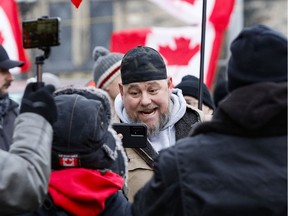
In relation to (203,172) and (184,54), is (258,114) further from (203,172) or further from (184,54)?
(184,54)

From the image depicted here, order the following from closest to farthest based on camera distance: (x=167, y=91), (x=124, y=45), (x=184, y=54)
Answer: (x=167, y=91), (x=184, y=54), (x=124, y=45)

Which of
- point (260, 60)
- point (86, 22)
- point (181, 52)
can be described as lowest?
point (86, 22)

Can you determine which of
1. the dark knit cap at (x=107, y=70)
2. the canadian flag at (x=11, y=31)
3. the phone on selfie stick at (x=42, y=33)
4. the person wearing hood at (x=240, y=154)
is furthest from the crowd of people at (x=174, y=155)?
the canadian flag at (x=11, y=31)

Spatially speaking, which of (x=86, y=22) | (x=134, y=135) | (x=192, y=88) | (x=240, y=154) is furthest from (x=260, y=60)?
(x=86, y=22)

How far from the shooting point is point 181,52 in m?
6.58

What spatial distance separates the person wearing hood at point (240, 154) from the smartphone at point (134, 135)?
93 centimetres

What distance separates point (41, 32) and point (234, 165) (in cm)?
84

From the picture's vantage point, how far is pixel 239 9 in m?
13.8

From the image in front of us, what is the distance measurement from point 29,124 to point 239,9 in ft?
39.0

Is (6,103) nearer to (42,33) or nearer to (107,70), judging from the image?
(107,70)

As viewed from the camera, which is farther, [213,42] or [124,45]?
[124,45]

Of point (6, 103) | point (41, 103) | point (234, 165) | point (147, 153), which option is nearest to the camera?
point (234, 165)

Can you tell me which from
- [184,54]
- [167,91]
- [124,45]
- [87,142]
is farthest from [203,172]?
[124,45]

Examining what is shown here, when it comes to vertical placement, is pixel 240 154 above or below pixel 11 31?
above
